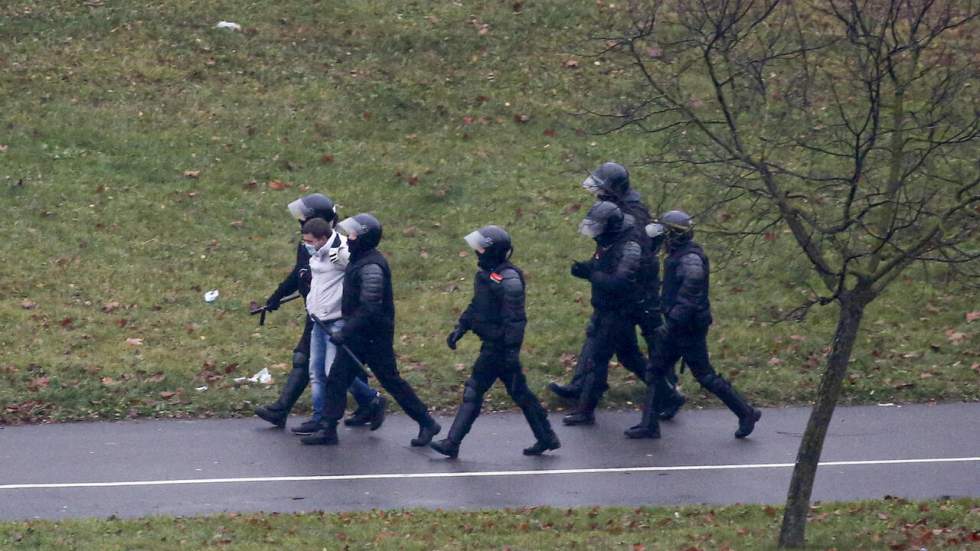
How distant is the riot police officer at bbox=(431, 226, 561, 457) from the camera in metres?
10.8

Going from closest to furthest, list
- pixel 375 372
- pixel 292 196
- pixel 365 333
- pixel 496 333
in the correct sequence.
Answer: pixel 496 333, pixel 365 333, pixel 375 372, pixel 292 196

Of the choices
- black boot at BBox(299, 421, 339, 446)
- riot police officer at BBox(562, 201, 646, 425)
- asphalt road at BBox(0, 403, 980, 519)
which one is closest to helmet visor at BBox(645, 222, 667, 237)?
riot police officer at BBox(562, 201, 646, 425)

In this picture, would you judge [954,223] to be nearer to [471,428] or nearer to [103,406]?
[471,428]

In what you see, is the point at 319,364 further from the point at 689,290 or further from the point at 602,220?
the point at 689,290

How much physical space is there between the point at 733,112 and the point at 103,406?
614cm

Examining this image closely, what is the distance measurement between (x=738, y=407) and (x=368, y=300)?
3136 millimetres

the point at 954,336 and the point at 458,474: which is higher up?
the point at 954,336

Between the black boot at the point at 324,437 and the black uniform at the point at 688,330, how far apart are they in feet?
8.19

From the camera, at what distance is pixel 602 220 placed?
456 inches

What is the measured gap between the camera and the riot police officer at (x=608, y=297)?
1166 cm

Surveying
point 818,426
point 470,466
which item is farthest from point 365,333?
point 818,426

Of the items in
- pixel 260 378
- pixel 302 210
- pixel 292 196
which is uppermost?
pixel 292 196

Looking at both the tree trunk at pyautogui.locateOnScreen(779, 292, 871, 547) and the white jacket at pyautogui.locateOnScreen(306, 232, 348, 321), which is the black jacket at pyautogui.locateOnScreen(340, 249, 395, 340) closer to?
the white jacket at pyautogui.locateOnScreen(306, 232, 348, 321)

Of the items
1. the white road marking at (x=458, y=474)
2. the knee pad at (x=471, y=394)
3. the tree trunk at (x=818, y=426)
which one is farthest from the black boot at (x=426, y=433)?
the tree trunk at (x=818, y=426)
